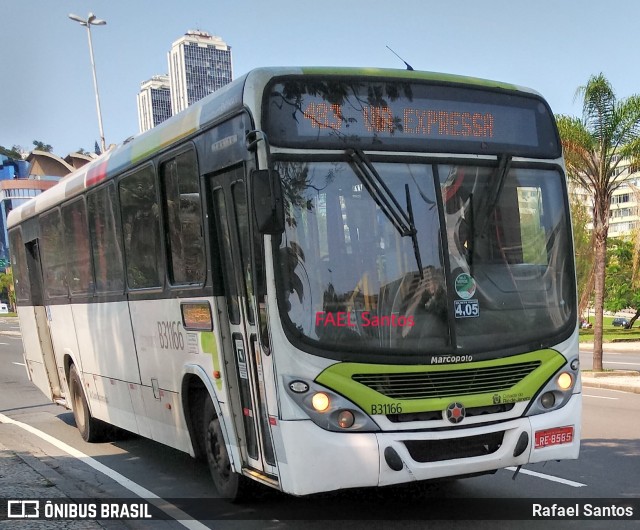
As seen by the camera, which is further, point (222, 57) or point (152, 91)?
point (222, 57)

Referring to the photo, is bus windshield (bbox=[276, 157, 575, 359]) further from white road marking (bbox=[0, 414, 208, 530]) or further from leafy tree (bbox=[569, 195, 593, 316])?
leafy tree (bbox=[569, 195, 593, 316])

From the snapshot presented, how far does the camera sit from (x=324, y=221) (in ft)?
18.5

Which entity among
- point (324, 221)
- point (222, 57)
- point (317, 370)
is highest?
point (222, 57)

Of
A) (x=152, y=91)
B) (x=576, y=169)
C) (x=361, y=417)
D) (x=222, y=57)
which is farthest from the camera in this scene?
(x=222, y=57)

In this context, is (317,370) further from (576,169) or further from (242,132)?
(576,169)

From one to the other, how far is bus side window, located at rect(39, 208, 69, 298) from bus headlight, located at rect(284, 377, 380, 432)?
6.42m

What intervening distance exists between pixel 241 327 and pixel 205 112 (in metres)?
1.82

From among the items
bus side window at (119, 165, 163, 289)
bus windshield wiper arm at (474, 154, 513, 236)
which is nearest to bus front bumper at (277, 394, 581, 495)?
bus windshield wiper arm at (474, 154, 513, 236)

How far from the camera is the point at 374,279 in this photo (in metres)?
5.65

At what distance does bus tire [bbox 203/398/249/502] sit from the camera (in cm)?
667

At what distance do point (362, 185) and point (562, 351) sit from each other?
199 cm

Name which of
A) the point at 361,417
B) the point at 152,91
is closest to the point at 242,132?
the point at 361,417

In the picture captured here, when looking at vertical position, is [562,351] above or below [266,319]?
below

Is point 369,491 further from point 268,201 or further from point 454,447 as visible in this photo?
point 268,201
